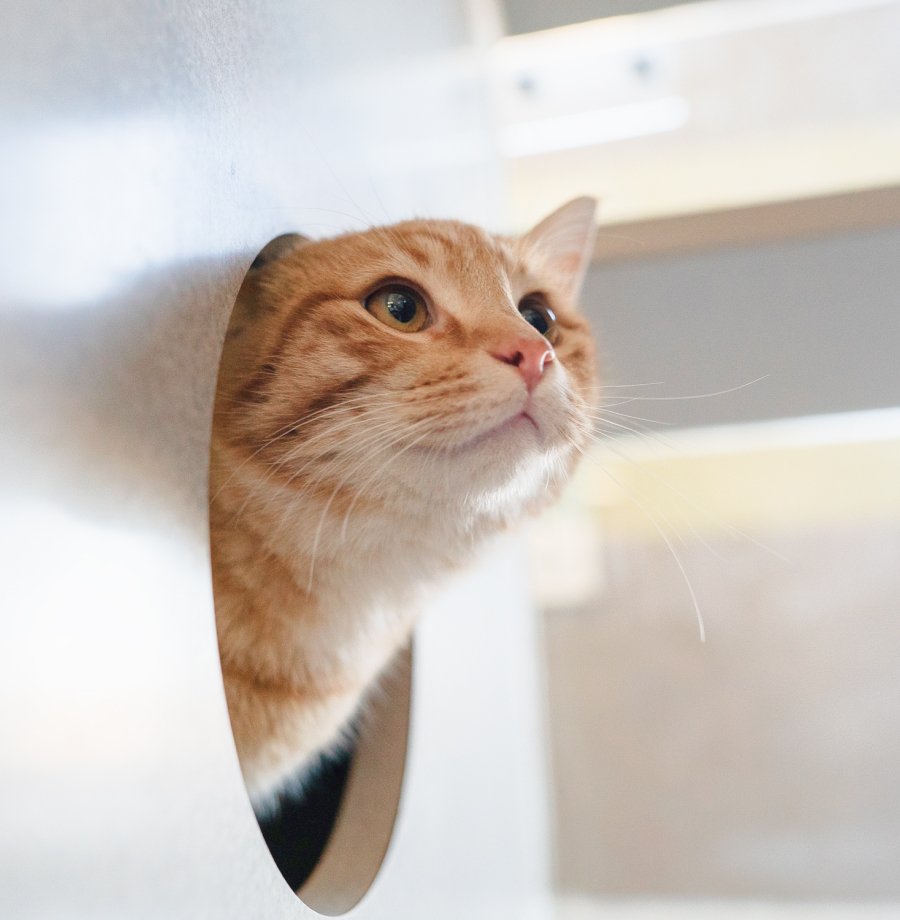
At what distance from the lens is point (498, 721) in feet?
5.70

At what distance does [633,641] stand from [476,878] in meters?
0.88

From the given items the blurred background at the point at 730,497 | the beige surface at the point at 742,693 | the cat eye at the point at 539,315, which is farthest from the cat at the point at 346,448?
the beige surface at the point at 742,693

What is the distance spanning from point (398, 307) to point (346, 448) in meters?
0.17

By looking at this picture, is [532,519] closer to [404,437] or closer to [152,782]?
[404,437]

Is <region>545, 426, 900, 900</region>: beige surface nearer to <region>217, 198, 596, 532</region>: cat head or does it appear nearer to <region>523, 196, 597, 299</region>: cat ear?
<region>523, 196, 597, 299</region>: cat ear

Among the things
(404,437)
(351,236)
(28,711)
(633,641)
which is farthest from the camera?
(633,641)

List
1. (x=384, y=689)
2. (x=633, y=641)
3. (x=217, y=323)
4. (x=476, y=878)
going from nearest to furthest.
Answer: (x=217, y=323) → (x=384, y=689) → (x=476, y=878) → (x=633, y=641)

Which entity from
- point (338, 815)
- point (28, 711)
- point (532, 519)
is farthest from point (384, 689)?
point (28, 711)

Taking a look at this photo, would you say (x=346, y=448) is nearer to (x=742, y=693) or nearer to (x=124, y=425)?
(x=124, y=425)

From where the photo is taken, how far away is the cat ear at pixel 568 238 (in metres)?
1.14

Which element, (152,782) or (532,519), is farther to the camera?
(532,519)

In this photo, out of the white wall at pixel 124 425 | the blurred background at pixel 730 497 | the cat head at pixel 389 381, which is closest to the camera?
the white wall at pixel 124 425

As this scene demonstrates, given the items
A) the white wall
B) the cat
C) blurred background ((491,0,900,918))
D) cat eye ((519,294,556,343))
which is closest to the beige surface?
blurred background ((491,0,900,918))

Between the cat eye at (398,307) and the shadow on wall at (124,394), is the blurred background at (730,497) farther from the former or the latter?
the shadow on wall at (124,394)
